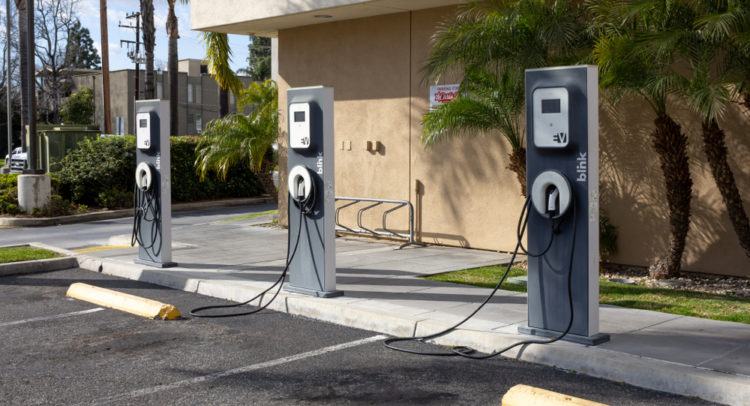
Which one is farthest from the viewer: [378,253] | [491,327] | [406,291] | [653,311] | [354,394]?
[378,253]

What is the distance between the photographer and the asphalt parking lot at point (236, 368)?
5512mm

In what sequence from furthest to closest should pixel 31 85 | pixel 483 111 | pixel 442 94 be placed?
pixel 31 85, pixel 442 94, pixel 483 111

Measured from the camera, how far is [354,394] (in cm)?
553

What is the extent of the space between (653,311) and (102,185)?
14.7 m

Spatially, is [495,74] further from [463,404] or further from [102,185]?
[102,185]

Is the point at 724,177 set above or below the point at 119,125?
below

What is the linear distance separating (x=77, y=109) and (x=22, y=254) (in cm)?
4384

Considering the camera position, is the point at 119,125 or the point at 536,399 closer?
the point at 536,399

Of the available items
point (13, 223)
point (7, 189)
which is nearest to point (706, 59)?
point (13, 223)

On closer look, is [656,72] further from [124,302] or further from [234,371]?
[124,302]

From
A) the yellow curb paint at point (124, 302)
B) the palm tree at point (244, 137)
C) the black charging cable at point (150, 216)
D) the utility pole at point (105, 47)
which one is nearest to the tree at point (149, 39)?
the utility pole at point (105, 47)

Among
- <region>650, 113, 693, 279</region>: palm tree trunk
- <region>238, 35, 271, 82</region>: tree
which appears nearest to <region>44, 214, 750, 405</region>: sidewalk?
<region>650, 113, 693, 279</region>: palm tree trunk

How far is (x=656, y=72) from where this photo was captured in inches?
345

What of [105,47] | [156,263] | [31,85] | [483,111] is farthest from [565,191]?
[105,47]
